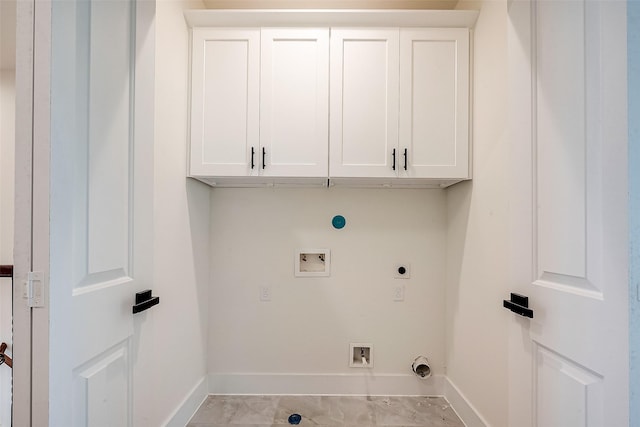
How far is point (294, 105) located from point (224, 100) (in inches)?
15.4

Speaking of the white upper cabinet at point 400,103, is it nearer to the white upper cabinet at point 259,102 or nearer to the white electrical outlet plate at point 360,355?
the white upper cabinet at point 259,102

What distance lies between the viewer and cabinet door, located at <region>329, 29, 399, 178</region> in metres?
1.62

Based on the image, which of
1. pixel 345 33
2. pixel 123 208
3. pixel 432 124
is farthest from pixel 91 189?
pixel 432 124

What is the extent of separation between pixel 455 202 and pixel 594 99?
1.02 meters

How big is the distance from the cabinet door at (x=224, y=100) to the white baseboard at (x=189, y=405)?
126 centimetres

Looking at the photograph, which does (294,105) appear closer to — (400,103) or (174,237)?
(400,103)

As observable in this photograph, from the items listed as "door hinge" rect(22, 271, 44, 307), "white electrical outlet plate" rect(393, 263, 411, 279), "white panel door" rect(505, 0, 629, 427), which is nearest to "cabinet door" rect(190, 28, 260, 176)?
"door hinge" rect(22, 271, 44, 307)

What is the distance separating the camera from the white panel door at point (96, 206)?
2.58ft

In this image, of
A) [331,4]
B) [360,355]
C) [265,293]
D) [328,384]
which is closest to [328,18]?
[331,4]

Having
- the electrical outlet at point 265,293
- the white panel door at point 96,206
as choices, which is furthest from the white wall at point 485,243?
the white panel door at point 96,206

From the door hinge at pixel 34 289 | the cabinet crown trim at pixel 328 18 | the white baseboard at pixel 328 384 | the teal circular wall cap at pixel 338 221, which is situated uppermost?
the cabinet crown trim at pixel 328 18

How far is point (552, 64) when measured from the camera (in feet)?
3.30

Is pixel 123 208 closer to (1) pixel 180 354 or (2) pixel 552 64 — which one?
(1) pixel 180 354

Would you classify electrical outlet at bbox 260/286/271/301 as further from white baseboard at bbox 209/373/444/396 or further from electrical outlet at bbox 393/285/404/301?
electrical outlet at bbox 393/285/404/301
